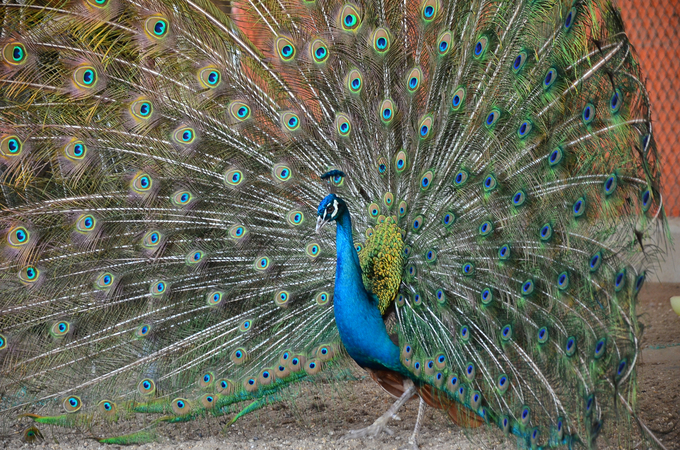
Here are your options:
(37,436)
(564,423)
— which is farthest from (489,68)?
(37,436)

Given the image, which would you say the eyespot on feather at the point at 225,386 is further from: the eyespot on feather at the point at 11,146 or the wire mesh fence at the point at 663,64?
the wire mesh fence at the point at 663,64

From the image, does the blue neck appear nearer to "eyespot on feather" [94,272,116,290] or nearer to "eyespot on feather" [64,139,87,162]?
"eyespot on feather" [94,272,116,290]

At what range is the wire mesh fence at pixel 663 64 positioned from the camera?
18.4ft

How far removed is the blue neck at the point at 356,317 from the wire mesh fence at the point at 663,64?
12.8 ft

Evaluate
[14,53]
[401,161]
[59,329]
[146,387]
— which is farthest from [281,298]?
[14,53]

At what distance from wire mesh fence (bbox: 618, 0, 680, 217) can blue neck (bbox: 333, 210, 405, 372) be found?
389cm

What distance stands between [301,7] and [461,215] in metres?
1.22

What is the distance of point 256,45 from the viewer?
→ 323 cm

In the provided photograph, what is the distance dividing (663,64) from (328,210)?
438 cm

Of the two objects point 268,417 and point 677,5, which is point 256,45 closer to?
point 268,417

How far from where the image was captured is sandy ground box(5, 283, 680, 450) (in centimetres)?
315

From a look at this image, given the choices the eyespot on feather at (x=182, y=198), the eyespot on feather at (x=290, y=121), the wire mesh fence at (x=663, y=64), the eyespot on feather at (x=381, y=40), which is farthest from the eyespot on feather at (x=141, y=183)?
the wire mesh fence at (x=663, y=64)

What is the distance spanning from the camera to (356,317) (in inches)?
115

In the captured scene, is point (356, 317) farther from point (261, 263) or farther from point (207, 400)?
point (207, 400)
